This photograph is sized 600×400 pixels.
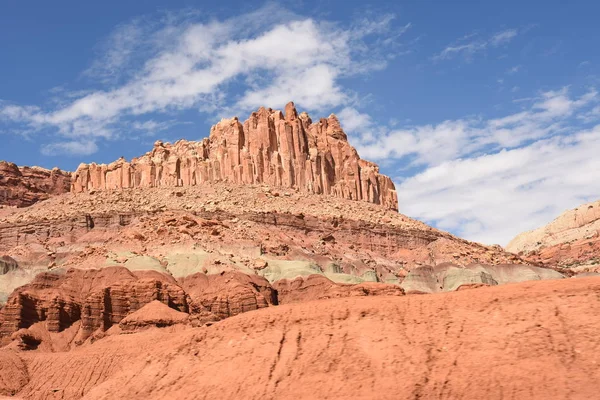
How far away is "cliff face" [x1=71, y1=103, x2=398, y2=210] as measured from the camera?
5261 inches

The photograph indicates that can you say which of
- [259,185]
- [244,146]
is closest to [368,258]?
[259,185]

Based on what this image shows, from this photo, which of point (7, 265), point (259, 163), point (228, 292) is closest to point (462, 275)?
point (228, 292)

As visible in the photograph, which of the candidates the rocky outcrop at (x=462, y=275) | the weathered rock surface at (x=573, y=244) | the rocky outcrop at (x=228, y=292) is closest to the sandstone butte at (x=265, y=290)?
the rocky outcrop at (x=228, y=292)

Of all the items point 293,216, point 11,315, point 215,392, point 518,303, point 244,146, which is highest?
point 244,146

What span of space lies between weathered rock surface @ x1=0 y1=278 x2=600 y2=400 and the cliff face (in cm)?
9457

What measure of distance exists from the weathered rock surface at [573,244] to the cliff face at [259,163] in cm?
3334

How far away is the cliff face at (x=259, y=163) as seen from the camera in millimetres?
133625

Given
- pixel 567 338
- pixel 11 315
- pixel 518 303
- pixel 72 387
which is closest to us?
pixel 567 338

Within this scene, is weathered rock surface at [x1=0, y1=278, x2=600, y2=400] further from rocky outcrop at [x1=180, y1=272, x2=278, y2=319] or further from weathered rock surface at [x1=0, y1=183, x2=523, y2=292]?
weathered rock surface at [x1=0, y1=183, x2=523, y2=292]

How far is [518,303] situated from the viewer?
32.1 metres

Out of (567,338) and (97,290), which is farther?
(97,290)

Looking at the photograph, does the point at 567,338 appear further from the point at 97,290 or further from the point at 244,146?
the point at 244,146

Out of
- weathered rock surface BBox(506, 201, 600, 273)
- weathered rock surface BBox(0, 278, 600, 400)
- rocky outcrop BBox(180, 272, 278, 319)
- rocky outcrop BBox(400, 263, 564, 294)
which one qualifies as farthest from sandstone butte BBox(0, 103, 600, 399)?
weathered rock surface BBox(506, 201, 600, 273)

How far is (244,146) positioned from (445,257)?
40536 millimetres
